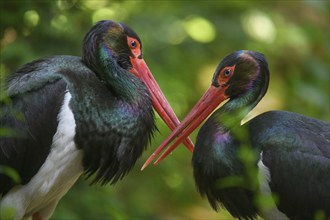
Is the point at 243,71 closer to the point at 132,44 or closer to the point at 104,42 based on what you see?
the point at 132,44

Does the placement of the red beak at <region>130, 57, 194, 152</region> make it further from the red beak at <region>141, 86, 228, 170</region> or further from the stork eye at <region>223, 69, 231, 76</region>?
the stork eye at <region>223, 69, 231, 76</region>

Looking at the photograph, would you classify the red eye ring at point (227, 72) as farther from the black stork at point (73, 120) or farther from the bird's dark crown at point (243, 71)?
the black stork at point (73, 120)

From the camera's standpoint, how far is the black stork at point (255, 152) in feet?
16.5

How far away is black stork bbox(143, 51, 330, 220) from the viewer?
503cm

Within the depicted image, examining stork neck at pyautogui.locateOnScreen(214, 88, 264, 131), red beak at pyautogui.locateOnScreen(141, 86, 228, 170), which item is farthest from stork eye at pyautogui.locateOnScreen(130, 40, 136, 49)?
stork neck at pyautogui.locateOnScreen(214, 88, 264, 131)

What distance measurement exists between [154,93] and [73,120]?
803 millimetres

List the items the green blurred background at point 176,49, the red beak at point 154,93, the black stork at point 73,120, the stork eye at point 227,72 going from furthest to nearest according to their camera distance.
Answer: the green blurred background at point 176,49 → the red beak at point 154,93 → the stork eye at point 227,72 → the black stork at point 73,120

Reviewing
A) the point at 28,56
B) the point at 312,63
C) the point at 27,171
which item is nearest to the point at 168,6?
the point at 312,63

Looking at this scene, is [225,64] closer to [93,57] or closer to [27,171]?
[93,57]

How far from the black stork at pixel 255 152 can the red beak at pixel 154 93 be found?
170mm

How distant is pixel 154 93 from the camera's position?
5.77m

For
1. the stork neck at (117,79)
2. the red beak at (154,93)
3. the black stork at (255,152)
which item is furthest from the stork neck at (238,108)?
the stork neck at (117,79)

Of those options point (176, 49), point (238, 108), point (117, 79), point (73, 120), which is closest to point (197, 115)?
point (238, 108)

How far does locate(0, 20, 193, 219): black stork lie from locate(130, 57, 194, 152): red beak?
0.12 metres
